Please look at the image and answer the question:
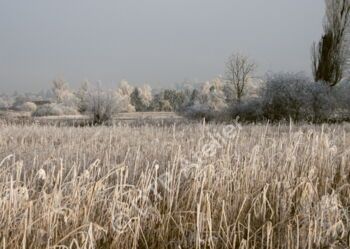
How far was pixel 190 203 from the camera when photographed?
307cm

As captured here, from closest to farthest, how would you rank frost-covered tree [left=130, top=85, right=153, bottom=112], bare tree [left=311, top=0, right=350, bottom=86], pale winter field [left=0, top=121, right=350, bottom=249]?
pale winter field [left=0, top=121, right=350, bottom=249], bare tree [left=311, top=0, right=350, bottom=86], frost-covered tree [left=130, top=85, right=153, bottom=112]

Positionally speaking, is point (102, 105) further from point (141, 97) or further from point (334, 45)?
point (141, 97)

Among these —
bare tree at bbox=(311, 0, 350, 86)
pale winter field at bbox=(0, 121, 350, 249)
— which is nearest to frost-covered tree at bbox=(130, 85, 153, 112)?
bare tree at bbox=(311, 0, 350, 86)

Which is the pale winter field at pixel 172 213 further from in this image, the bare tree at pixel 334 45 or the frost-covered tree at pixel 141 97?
the frost-covered tree at pixel 141 97

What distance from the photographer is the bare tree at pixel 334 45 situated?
79.5 feet

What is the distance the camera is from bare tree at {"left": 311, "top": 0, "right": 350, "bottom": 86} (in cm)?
2422

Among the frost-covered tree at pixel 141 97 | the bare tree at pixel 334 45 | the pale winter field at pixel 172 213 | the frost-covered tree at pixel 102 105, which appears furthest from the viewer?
the frost-covered tree at pixel 141 97

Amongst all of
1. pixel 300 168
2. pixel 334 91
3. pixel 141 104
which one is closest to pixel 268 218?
pixel 300 168

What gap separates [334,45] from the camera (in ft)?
79.8

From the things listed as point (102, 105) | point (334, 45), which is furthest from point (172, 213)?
point (334, 45)

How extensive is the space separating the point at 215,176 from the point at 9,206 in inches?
64.5

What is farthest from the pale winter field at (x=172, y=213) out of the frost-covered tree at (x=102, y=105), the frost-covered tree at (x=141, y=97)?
the frost-covered tree at (x=141, y=97)

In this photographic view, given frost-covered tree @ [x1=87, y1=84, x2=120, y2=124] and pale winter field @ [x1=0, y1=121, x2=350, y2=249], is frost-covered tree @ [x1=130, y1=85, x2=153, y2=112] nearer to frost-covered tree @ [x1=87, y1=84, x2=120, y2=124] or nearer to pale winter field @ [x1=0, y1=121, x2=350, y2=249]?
frost-covered tree @ [x1=87, y1=84, x2=120, y2=124]

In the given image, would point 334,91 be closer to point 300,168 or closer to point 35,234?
point 300,168
